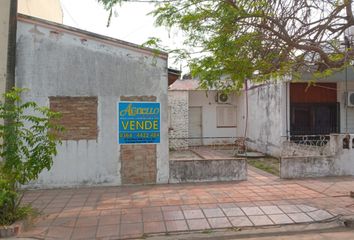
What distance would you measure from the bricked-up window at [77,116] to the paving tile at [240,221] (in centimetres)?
432

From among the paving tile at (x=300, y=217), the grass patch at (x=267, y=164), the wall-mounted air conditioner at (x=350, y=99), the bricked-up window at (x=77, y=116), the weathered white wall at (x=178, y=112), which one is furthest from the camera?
the weathered white wall at (x=178, y=112)

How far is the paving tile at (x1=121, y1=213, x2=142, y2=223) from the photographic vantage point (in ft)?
20.8

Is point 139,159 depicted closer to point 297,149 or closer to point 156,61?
point 156,61

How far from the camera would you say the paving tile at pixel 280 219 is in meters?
6.27

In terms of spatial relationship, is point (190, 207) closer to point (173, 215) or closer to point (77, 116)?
point (173, 215)

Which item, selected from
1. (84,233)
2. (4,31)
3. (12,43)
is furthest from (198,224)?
(4,31)

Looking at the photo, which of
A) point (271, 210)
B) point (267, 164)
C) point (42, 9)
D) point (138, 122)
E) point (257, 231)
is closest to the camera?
point (257, 231)

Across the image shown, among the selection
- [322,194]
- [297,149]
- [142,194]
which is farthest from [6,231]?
[297,149]

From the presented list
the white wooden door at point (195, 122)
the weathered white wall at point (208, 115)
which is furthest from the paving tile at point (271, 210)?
the white wooden door at point (195, 122)

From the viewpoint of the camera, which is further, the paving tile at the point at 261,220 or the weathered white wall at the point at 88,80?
the weathered white wall at the point at 88,80

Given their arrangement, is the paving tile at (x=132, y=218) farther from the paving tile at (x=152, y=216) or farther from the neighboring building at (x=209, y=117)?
the neighboring building at (x=209, y=117)

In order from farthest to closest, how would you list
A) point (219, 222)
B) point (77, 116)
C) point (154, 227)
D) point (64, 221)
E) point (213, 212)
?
point (77, 116)
point (213, 212)
point (64, 221)
point (219, 222)
point (154, 227)

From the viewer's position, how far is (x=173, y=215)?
6.63 m

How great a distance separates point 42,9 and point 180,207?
9512 mm
